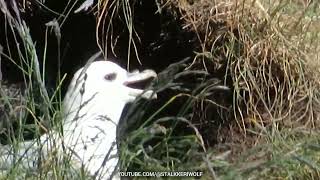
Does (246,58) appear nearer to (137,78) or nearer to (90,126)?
(137,78)

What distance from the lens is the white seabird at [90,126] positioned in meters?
3.14

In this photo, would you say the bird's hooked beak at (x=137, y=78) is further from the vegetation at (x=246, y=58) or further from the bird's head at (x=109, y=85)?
the vegetation at (x=246, y=58)

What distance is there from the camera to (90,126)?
381 centimetres

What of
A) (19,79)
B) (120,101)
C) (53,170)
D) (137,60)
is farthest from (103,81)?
(53,170)

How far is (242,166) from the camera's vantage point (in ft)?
9.64

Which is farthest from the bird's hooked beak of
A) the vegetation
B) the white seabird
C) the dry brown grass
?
the dry brown grass

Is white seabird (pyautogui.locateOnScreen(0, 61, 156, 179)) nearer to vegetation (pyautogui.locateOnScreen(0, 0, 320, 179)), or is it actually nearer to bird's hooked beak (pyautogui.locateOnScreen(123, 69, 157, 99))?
bird's hooked beak (pyautogui.locateOnScreen(123, 69, 157, 99))

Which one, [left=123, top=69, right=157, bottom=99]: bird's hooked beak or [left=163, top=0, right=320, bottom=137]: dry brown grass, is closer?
[left=123, top=69, right=157, bottom=99]: bird's hooked beak

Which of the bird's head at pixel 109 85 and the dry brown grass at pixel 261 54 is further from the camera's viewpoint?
the dry brown grass at pixel 261 54

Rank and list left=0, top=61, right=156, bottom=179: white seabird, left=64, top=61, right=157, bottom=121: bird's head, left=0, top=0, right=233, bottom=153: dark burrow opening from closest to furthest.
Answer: left=0, top=61, right=156, bottom=179: white seabird
left=64, top=61, right=157, bottom=121: bird's head
left=0, top=0, right=233, bottom=153: dark burrow opening

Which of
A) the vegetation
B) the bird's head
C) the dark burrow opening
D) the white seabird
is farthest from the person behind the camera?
the dark burrow opening

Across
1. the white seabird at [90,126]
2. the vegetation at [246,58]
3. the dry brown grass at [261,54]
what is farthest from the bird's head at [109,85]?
the dry brown grass at [261,54]

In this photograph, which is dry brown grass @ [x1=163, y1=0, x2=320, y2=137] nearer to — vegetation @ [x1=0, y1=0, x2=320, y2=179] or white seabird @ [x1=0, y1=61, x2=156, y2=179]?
vegetation @ [x1=0, y1=0, x2=320, y2=179]

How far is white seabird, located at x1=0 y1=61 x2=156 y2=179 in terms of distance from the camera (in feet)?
10.3
